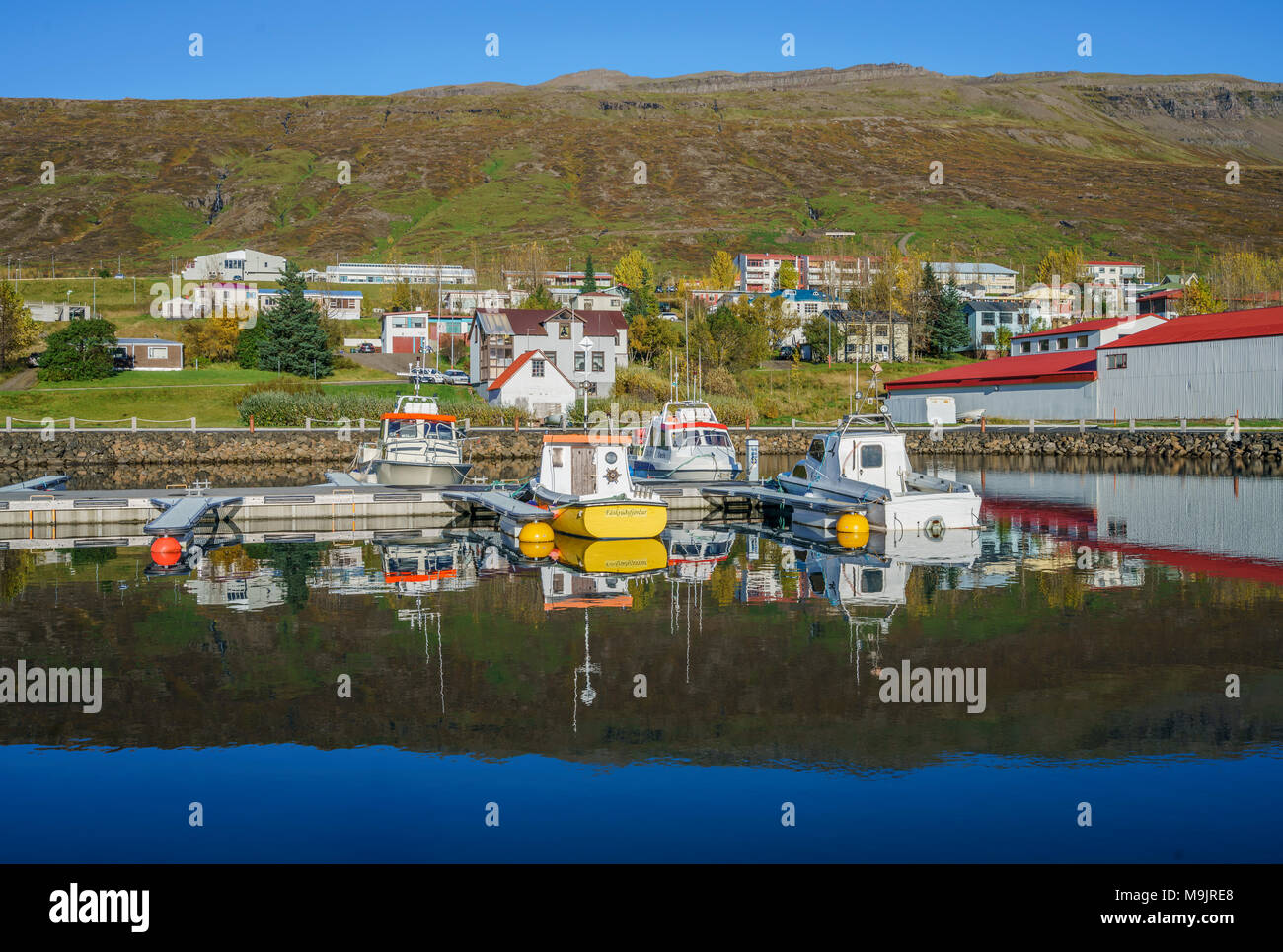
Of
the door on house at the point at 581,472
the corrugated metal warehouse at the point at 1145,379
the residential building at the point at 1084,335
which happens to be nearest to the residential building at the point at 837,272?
the residential building at the point at 1084,335

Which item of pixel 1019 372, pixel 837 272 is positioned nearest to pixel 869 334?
pixel 1019 372

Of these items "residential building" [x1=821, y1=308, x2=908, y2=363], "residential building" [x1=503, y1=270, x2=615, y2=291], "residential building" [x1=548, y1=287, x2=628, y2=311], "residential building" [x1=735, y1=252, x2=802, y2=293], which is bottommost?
"residential building" [x1=821, y1=308, x2=908, y2=363]

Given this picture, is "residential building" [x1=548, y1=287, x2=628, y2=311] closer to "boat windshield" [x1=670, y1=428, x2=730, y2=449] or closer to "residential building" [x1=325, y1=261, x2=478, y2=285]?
"residential building" [x1=325, y1=261, x2=478, y2=285]

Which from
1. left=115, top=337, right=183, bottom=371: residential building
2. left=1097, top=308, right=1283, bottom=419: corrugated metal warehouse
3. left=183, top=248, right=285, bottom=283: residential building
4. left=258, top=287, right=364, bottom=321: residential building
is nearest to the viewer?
left=1097, top=308, right=1283, bottom=419: corrugated metal warehouse

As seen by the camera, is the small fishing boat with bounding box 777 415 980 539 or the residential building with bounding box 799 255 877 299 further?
the residential building with bounding box 799 255 877 299

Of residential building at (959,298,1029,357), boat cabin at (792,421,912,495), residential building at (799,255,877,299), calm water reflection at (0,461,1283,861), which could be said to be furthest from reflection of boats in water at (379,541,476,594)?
residential building at (799,255,877,299)
